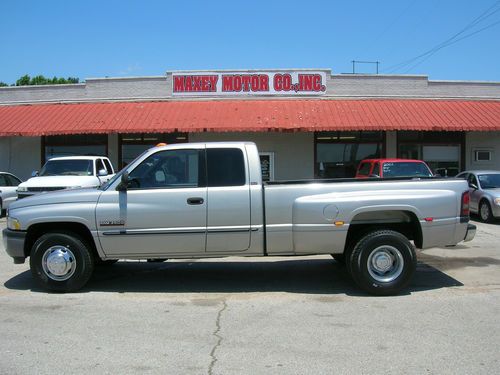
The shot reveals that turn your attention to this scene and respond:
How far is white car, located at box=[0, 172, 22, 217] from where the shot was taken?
52.0ft

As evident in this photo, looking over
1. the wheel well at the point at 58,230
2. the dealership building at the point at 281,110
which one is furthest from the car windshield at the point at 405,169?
the wheel well at the point at 58,230

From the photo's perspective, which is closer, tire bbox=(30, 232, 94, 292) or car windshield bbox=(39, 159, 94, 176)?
tire bbox=(30, 232, 94, 292)

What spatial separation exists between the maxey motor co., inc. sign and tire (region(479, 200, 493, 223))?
7.92 metres

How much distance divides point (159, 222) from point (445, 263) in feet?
17.3

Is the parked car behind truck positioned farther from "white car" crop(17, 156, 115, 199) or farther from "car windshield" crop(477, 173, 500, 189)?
"white car" crop(17, 156, 115, 199)

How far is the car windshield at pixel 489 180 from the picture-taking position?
1484 centimetres

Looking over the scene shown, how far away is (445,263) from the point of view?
28.4 ft

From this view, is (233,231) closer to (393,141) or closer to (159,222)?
(159,222)

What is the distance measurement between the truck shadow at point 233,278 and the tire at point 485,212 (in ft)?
22.3

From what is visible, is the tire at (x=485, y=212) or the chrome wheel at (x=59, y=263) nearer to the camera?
the chrome wheel at (x=59, y=263)

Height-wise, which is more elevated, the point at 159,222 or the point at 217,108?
the point at 217,108

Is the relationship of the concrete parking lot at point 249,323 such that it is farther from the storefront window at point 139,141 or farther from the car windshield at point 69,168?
the storefront window at point 139,141

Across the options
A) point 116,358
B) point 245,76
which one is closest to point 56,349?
point 116,358

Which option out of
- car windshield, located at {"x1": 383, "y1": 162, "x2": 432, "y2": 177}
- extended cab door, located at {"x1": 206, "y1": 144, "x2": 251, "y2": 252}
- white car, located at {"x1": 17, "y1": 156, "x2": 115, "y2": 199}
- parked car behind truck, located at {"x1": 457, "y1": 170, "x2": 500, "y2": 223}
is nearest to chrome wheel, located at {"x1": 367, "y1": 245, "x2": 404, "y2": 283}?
extended cab door, located at {"x1": 206, "y1": 144, "x2": 251, "y2": 252}
